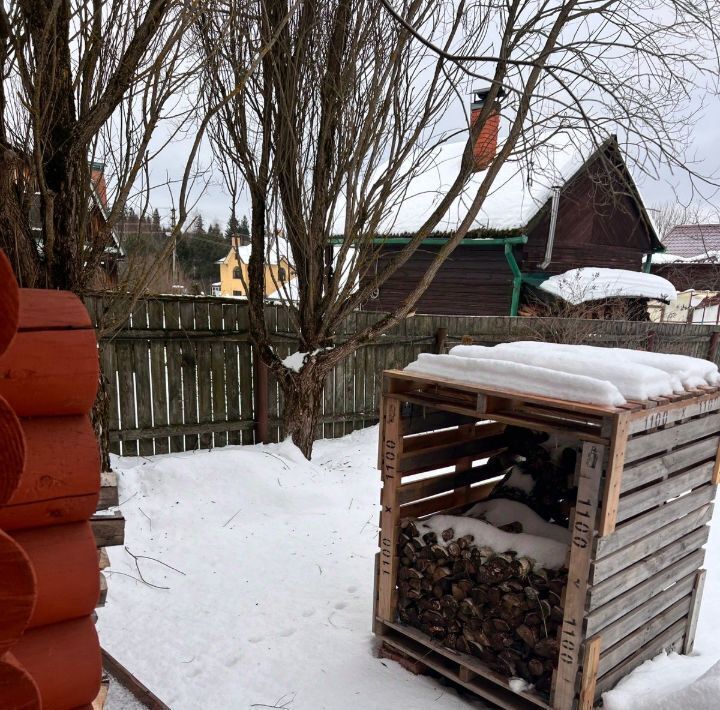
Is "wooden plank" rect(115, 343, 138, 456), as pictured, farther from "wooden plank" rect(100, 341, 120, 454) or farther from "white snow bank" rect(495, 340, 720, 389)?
"white snow bank" rect(495, 340, 720, 389)

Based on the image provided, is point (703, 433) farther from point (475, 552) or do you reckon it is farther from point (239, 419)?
point (239, 419)

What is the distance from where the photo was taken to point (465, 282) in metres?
14.6

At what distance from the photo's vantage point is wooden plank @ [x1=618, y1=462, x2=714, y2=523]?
8.52ft

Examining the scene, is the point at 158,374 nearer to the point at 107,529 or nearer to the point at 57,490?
the point at 107,529

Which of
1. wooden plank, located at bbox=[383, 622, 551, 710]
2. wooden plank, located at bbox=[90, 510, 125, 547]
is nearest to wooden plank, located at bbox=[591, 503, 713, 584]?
wooden plank, located at bbox=[383, 622, 551, 710]

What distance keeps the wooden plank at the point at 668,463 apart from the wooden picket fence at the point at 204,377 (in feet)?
9.51

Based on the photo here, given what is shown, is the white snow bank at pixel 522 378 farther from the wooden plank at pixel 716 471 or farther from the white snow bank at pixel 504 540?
the wooden plank at pixel 716 471

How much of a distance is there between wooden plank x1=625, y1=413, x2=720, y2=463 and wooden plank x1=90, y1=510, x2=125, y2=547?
229 centimetres

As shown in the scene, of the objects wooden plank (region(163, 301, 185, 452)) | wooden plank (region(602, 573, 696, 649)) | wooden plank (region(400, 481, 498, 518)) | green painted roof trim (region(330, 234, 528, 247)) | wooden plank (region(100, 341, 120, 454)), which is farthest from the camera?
green painted roof trim (region(330, 234, 528, 247))

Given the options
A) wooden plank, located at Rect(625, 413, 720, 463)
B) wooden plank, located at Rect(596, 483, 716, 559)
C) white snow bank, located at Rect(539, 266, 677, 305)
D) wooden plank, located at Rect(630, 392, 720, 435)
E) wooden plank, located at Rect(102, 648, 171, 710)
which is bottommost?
wooden plank, located at Rect(102, 648, 171, 710)

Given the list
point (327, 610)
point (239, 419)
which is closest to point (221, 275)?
point (239, 419)

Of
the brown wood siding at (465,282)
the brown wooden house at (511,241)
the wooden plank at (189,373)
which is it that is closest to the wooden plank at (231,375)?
the wooden plank at (189,373)

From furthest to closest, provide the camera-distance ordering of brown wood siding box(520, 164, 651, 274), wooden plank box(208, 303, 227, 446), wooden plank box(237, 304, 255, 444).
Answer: brown wood siding box(520, 164, 651, 274) → wooden plank box(237, 304, 255, 444) → wooden plank box(208, 303, 227, 446)

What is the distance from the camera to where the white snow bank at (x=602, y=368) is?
2.59m
